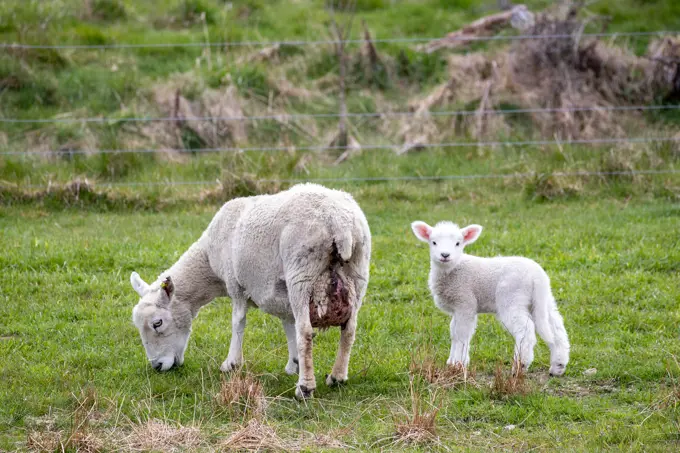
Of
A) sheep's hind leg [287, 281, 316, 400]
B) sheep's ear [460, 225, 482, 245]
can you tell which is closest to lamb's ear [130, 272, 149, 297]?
sheep's hind leg [287, 281, 316, 400]

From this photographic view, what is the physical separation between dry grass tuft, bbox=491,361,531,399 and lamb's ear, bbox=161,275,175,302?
278 centimetres

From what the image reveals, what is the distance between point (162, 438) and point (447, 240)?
2.87 meters

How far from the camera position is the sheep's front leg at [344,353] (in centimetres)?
730

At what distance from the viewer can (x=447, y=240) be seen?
786 cm

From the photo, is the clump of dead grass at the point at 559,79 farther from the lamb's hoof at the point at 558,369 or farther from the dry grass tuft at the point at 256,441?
the dry grass tuft at the point at 256,441

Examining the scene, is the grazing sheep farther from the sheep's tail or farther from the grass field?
the grass field

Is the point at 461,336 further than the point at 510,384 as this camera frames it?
Yes

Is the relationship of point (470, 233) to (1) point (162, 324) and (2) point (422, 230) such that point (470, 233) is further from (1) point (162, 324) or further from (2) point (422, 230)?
(1) point (162, 324)

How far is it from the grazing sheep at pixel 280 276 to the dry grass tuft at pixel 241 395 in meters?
0.34

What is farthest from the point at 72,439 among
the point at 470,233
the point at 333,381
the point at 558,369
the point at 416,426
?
the point at 558,369

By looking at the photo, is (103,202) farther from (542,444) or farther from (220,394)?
(542,444)

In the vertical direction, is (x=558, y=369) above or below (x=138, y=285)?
below

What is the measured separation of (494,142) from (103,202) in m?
6.02

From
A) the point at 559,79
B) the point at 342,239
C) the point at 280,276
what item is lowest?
the point at 280,276
